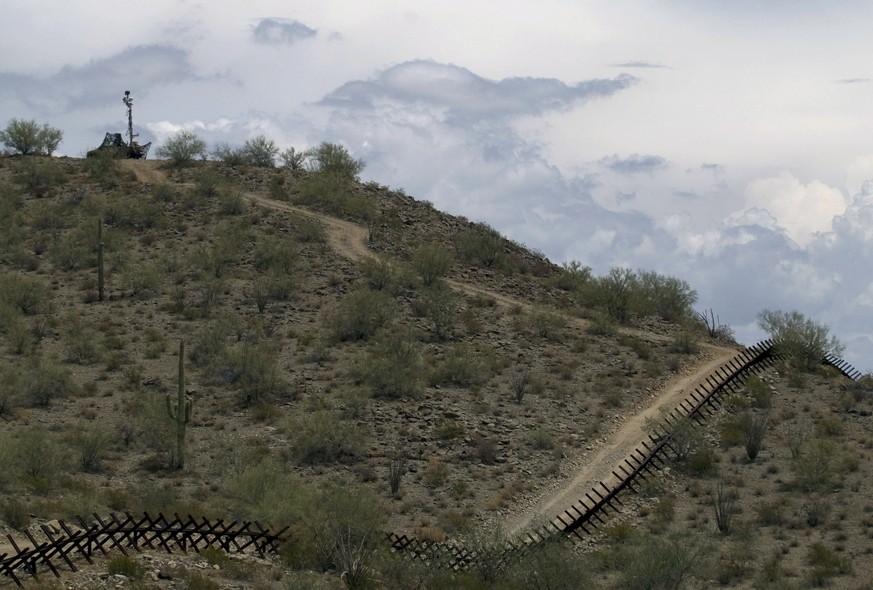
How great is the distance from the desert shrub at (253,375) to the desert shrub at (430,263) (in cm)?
1462

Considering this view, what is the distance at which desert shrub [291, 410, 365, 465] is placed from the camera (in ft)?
128

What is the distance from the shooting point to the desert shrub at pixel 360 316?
51.7 m

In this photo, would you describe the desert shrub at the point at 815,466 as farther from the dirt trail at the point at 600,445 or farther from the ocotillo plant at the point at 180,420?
the ocotillo plant at the point at 180,420

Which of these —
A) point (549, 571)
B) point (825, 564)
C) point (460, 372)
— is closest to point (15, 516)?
point (549, 571)

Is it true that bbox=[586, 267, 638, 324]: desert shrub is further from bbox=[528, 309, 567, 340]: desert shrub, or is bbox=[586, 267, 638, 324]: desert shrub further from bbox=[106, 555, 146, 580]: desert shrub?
bbox=[106, 555, 146, 580]: desert shrub

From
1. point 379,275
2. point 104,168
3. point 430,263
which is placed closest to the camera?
point 379,275

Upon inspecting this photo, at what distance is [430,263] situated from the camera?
2386 inches

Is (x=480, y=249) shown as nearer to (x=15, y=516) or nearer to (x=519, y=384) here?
(x=519, y=384)

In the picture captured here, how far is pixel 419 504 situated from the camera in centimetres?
3606

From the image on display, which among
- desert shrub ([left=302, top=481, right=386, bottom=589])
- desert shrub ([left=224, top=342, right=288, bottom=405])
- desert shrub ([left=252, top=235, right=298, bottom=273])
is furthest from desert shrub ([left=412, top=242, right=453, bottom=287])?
desert shrub ([left=302, top=481, right=386, bottom=589])

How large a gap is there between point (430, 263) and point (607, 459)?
73.7ft

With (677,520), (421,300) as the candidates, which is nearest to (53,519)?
→ (677,520)

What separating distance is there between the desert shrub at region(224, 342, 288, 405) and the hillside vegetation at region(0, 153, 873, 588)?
0.36 feet

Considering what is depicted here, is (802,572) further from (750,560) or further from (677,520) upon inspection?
(677,520)
